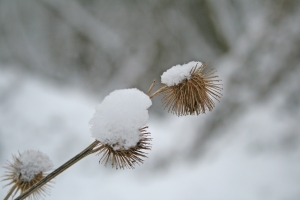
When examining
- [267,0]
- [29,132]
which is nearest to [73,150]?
[29,132]

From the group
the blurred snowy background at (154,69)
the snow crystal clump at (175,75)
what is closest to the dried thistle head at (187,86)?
the snow crystal clump at (175,75)

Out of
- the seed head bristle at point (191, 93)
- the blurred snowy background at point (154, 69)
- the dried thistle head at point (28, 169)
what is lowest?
the dried thistle head at point (28, 169)

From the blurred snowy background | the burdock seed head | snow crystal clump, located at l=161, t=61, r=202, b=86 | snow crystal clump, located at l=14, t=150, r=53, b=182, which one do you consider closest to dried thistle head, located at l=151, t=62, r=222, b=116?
snow crystal clump, located at l=161, t=61, r=202, b=86

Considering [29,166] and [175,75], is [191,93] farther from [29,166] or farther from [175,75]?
[29,166]

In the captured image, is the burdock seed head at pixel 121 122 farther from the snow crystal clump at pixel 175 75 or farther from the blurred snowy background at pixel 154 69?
the blurred snowy background at pixel 154 69

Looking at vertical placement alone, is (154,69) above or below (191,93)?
above

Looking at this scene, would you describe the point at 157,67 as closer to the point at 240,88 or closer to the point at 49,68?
the point at 240,88

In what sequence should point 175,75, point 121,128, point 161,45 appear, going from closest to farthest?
point 121,128 < point 175,75 < point 161,45

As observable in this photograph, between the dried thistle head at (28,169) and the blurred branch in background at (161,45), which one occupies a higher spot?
the blurred branch in background at (161,45)

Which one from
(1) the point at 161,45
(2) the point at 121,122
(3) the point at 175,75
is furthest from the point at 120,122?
(1) the point at 161,45
